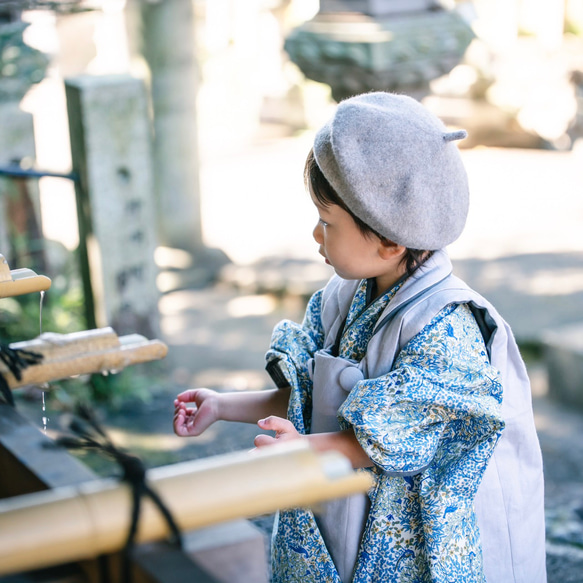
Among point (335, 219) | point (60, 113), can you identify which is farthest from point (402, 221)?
point (60, 113)

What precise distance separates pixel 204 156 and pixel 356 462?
932 cm

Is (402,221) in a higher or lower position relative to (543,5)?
higher

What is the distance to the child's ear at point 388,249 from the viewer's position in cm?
151

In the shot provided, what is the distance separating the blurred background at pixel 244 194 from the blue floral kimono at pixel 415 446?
0.57 meters

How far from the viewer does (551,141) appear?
950cm

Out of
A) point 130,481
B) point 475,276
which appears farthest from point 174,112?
point 130,481

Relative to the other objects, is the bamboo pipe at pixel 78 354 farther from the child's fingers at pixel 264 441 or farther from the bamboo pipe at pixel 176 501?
the bamboo pipe at pixel 176 501

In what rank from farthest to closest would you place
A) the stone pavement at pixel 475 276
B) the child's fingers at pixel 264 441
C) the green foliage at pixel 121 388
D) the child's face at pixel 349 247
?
1. the green foliage at pixel 121 388
2. the stone pavement at pixel 475 276
3. the child's face at pixel 349 247
4. the child's fingers at pixel 264 441

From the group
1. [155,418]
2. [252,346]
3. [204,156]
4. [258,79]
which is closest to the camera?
[155,418]

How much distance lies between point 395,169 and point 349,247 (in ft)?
0.61

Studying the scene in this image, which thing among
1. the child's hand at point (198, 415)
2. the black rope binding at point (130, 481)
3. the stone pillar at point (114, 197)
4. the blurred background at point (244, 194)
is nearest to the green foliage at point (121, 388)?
the blurred background at point (244, 194)

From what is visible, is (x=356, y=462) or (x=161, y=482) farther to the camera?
(x=356, y=462)

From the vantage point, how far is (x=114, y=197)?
14.0 ft

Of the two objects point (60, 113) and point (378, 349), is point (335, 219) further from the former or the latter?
point (60, 113)
